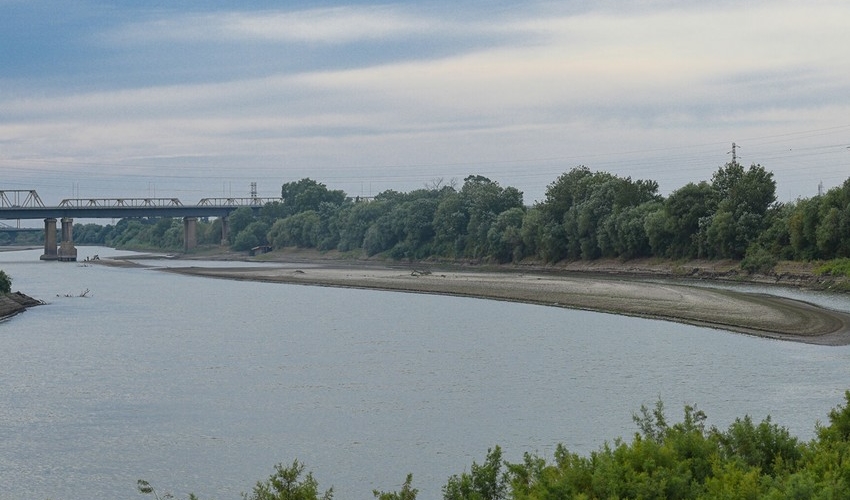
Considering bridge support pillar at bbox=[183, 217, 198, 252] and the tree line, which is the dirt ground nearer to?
the tree line

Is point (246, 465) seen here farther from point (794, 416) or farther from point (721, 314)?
point (721, 314)

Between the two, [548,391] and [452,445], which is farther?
[548,391]

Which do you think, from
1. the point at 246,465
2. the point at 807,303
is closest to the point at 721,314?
the point at 807,303

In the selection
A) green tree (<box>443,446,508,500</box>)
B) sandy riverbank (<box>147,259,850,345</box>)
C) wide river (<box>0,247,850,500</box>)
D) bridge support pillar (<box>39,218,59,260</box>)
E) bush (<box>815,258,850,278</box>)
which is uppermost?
bridge support pillar (<box>39,218,59,260</box>)

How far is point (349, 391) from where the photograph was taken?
39750 millimetres

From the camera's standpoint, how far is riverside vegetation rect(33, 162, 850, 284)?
91062mm

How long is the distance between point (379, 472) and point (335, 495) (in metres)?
2.31

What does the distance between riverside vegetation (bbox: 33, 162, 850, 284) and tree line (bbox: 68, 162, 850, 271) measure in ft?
0.39

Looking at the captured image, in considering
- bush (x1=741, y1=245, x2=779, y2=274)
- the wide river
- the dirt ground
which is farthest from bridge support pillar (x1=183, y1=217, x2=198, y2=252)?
the wide river

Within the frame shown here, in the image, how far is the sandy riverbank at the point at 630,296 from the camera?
184ft

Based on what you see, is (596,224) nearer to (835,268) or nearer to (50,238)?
(835,268)

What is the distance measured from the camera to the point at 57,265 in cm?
15538

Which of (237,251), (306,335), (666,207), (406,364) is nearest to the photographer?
(406,364)

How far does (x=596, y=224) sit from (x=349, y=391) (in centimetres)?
7948
